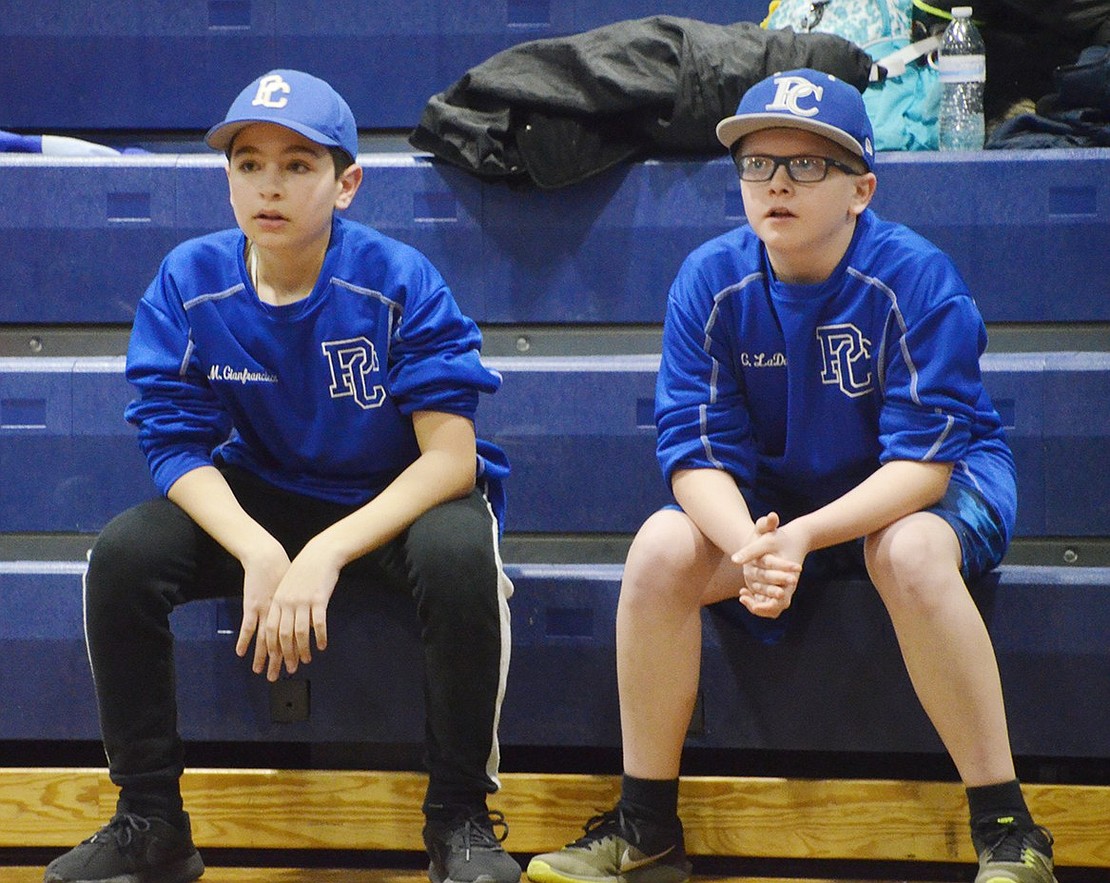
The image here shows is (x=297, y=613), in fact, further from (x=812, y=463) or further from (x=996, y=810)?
(x=996, y=810)

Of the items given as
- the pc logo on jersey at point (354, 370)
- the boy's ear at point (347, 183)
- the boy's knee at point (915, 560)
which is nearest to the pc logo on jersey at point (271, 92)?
the boy's ear at point (347, 183)

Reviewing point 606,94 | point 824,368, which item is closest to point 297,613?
point 824,368

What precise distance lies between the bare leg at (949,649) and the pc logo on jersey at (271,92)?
767 millimetres

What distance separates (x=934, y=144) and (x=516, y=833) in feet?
3.57

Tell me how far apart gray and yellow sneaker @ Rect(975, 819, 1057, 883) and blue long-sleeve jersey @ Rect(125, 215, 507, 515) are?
68cm

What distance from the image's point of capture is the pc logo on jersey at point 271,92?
1489mm

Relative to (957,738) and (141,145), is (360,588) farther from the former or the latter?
(141,145)

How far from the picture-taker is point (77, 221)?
196cm

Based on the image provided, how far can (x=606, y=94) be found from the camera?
1.85 metres

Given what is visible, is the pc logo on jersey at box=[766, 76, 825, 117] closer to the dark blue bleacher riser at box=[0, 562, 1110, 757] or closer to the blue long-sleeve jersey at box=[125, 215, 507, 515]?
the blue long-sleeve jersey at box=[125, 215, 507, 515]

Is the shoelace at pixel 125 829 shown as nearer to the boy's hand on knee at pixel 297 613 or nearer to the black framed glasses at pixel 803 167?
the boy's hand on knee at pixel 297 613

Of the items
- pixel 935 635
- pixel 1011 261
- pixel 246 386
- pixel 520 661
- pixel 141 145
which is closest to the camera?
pixel 935 635

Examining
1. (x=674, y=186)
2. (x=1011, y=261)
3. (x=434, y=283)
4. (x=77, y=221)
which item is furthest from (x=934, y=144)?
(x=77, y=221)

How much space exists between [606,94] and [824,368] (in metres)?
0.54
